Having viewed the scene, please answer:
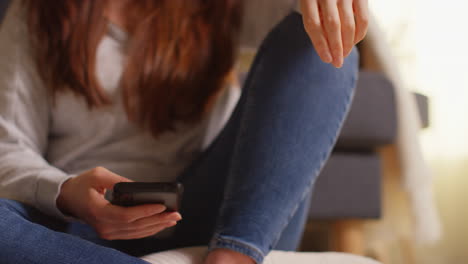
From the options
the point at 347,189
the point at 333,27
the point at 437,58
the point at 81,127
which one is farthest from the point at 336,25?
the point at 437,58

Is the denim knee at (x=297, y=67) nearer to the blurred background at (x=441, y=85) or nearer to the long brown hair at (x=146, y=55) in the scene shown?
the long brown hair at (x=146, y=55)

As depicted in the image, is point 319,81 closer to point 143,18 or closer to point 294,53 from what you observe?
Answer: point 294,53

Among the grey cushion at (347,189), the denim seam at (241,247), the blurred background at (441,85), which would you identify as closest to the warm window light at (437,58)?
the blurred background at (441,85)

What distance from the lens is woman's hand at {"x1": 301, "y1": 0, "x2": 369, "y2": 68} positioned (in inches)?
9.7

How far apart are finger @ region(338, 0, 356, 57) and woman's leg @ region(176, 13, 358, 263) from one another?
0.04 m

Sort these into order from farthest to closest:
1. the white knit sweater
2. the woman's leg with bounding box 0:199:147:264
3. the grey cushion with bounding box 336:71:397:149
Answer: the grey cushion with bounding box 336:71:397:149
the white knit sweater
the woman's leg with bounding box 0:199:147:264

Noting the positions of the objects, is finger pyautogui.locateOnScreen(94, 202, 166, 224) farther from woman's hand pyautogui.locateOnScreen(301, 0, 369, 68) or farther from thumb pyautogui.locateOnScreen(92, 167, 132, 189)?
woman's hand pyautogui.locateOnScreen(301, 0, 369, 68)

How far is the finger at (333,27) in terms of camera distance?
24cm

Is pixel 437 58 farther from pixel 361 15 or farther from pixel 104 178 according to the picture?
pixel 104 178

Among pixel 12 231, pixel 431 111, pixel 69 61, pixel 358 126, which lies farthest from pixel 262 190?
pixel 431 111

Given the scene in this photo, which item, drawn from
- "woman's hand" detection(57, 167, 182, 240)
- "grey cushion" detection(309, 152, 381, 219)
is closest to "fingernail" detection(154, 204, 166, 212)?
"woman's hand" detection(57, 167, 182, 240)

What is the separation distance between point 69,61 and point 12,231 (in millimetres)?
228

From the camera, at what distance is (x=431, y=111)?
2.06 feet

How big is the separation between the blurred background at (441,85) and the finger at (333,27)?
1.20 feet
